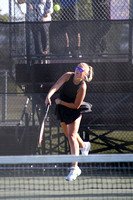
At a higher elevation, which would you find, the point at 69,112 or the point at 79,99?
the point at 79,99

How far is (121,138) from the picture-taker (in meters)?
6.59

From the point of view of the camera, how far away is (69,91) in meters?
4.74

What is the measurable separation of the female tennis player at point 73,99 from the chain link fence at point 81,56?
1.04m

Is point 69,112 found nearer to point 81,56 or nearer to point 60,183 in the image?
point 60,183

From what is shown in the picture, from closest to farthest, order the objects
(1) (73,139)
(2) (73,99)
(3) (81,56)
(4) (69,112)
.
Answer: (1) (73,139), (4) (69,112), (2) (73,99), (3) (81,56)

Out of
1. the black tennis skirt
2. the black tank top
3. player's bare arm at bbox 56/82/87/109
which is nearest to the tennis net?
the black tennis skirt

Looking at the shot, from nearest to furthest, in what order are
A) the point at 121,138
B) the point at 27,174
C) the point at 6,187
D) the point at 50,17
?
the point at 6,187, the point at 27,174, the point at 50,17, the point at 121,138

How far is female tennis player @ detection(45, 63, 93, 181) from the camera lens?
4547 mm

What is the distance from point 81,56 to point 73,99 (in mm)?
1425

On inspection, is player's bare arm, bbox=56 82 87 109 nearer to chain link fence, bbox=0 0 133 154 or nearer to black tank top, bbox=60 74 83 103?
black tank top, bbox=60 74 83 103

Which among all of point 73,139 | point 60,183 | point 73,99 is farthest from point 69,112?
point 60,183

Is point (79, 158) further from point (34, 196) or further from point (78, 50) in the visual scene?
point (78, 50)

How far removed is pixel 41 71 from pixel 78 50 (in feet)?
2.18

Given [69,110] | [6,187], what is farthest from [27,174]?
[69,110]
